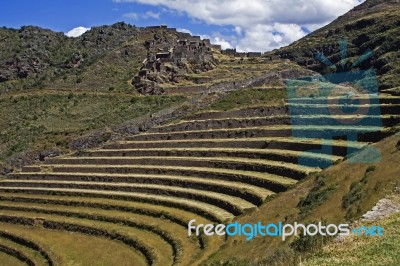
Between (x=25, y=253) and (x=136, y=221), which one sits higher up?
(x=136, y=221)

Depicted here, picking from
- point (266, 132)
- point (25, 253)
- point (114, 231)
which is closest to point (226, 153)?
point (266, 132)

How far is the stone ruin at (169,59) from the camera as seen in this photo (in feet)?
187

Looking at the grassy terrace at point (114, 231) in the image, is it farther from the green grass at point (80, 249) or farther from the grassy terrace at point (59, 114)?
the grassy terrace at point (59, 114)

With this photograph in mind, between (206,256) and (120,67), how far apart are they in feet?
156

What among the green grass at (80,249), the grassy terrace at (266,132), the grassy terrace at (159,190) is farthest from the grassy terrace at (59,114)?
the green grass at (80,249)

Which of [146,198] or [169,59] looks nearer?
[146,198]

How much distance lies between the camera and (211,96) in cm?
4641

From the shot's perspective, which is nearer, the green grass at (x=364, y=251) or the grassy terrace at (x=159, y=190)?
the green grass at (x=364, y=251)

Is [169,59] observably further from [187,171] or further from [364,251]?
[364,251]

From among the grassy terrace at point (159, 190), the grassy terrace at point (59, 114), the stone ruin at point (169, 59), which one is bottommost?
the grassy terrace at point (159, 190)

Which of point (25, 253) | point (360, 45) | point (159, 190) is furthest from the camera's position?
point (360, 45)

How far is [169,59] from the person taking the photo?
60.2 metres

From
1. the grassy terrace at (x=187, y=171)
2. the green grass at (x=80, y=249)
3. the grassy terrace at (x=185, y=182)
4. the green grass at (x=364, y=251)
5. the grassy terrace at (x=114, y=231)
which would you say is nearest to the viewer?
the green grass at (x=364, y=251)

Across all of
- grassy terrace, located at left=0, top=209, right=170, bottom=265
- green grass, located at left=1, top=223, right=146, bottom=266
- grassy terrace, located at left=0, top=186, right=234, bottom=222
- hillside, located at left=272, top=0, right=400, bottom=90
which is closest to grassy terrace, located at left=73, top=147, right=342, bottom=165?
grassy terrace, located at left=0, top=186, right=234, bottom=222
